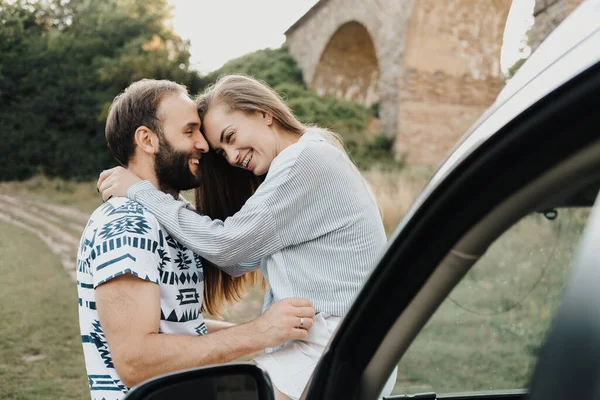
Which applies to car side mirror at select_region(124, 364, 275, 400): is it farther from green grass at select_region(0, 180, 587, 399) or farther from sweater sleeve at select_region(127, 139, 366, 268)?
sweater sleeve at select_region(127, 139, 366, 268)

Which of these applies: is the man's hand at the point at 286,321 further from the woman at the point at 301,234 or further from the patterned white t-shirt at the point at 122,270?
the patterned white t-shirt at the point at 122,270

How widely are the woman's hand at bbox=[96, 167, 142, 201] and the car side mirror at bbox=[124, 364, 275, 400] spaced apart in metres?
1.09

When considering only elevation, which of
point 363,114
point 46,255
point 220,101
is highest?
point 363,114

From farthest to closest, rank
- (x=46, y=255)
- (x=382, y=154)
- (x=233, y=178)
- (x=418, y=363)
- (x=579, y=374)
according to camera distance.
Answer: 1. (x=382, y=154)
2. (x=46, y=255)
3. (x=233, y=178)
4. (x=418, y=363)
5. (x=579, y=374)

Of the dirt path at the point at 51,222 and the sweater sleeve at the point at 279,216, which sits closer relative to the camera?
the sweater sleeve at the point at 279,216

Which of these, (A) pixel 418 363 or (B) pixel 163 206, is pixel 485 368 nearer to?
(A) pixel 418 363

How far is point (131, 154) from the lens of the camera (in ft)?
7.98

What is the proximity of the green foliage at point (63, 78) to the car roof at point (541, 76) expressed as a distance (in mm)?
14651

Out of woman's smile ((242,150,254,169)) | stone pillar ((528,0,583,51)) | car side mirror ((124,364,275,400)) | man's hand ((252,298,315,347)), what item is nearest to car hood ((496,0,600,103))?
car side mirror ((124,364,275,400))

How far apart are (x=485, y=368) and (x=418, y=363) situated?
74cm

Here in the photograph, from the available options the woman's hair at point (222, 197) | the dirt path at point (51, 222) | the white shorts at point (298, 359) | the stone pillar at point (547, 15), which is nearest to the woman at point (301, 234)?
the white shorts at point (298, 359)

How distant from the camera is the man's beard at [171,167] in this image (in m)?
2.38

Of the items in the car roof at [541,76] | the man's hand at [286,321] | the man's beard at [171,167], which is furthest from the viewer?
the man's beard at [171,167]

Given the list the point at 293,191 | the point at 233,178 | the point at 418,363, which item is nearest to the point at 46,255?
the point at 233,178
